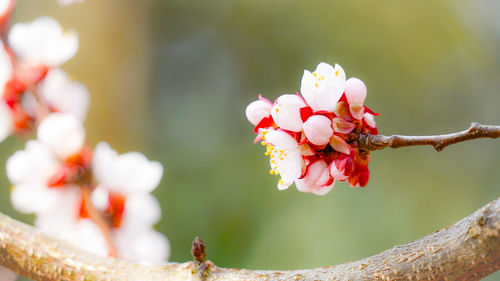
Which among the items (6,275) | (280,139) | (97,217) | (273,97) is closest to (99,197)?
(97,217)

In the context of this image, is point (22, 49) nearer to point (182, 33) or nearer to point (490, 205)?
point (490, 205)

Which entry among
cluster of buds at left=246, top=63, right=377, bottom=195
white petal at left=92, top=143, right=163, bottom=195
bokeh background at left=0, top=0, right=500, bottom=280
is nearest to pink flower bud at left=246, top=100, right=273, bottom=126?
cluster of buds at left=246, top=63, right=377, bottom=195

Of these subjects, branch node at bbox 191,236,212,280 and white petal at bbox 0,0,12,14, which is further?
white petal at bbox 0,0,12,14

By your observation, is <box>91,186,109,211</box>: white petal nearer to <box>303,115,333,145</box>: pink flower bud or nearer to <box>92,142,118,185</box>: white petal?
<box>92,142,118,185</box>: white petal

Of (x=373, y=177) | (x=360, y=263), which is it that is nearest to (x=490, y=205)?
(x=360, y=263)

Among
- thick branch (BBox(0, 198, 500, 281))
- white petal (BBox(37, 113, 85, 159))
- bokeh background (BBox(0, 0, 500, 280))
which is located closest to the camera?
thick branch (BBox(0, 198, 500, 281))

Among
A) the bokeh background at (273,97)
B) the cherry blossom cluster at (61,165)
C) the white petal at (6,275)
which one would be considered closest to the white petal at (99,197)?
the cherry blossom cluster at (61,165)

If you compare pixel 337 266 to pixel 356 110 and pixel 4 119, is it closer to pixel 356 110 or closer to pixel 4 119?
pixel 356 110

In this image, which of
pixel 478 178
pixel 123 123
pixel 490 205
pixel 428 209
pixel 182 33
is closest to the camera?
pixel 490 205
